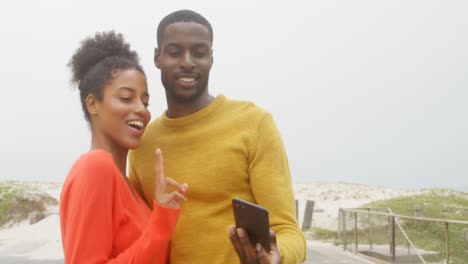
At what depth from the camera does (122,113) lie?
275 cm

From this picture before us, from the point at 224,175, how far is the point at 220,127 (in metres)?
0.25

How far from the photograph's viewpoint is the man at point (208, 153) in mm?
2592

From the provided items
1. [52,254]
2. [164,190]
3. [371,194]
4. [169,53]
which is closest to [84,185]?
[164,190]

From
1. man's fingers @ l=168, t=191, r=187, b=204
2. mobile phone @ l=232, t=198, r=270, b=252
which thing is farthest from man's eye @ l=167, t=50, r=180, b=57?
mobile phone @ l=232, t=198, r=270, b=252

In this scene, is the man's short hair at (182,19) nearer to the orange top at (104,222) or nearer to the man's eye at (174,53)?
the man's eye at (174,53)

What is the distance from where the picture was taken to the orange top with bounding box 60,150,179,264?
2.39 metres

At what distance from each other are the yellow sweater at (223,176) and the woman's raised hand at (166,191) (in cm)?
21

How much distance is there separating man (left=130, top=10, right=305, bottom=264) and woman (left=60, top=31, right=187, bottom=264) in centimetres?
16

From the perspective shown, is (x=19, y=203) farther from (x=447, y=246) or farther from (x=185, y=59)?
(x=185, y=59)

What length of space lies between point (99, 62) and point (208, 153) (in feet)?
2.61

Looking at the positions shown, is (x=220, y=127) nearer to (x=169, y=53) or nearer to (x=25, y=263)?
(x=169, y=53)

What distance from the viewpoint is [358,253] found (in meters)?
12.9

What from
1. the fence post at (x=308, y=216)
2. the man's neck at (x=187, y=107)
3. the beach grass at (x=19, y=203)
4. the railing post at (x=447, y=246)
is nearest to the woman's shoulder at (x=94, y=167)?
the man's neck at (x=187, y=107)

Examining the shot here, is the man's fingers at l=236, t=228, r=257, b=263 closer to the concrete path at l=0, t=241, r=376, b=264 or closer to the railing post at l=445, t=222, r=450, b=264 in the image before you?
the railing post at l=445, t=222, r=450, b=264
